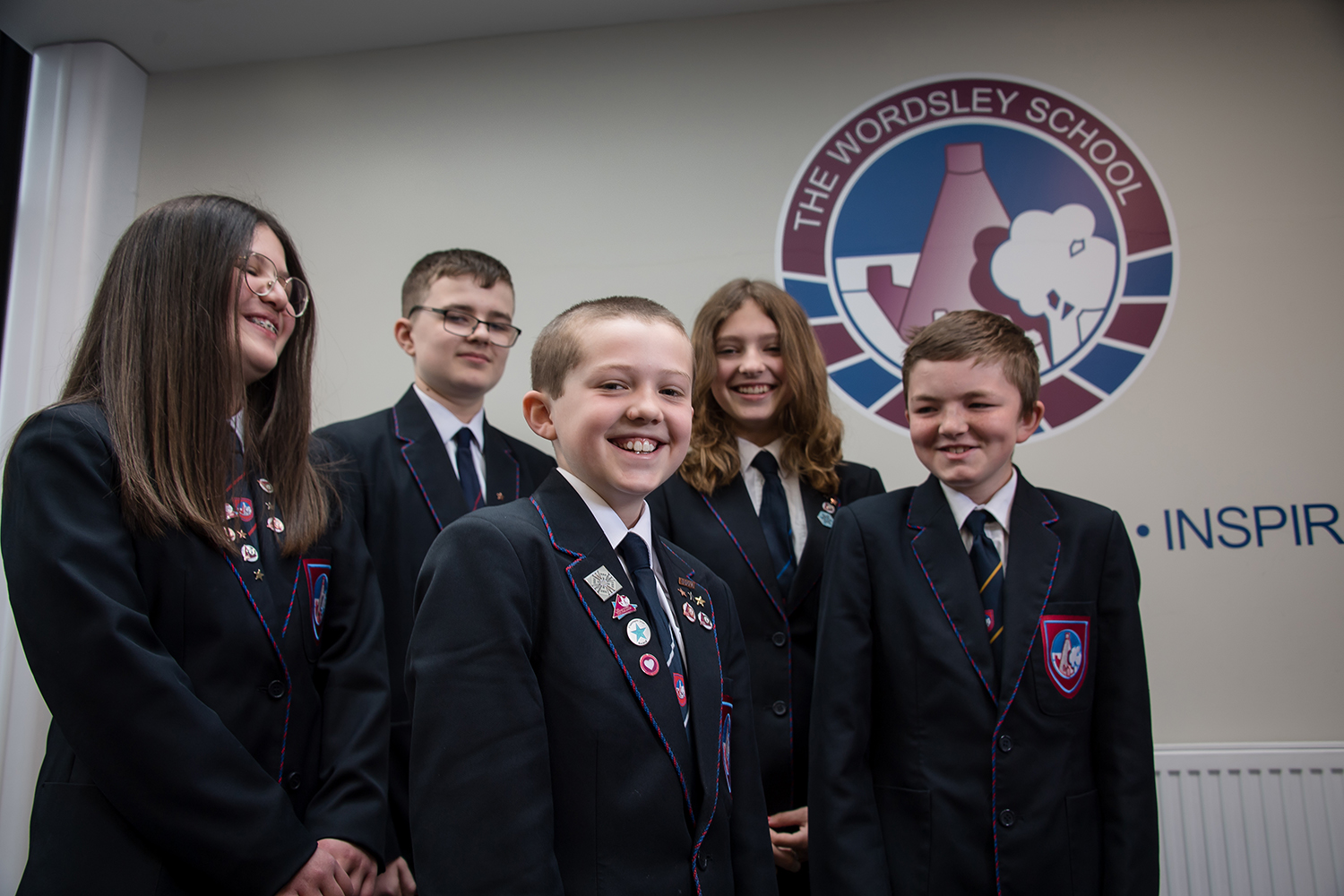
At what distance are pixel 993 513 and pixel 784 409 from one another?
2.01ft

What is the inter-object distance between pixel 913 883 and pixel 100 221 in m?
3.23

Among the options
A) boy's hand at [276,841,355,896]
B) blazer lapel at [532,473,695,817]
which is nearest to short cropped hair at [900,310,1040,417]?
blazer lapel at [532,473,695,817]

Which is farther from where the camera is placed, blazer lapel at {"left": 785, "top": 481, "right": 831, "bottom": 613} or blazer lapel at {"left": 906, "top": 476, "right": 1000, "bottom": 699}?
blazer lapel at {"left": 785, "top": 481, "right": 831, "bottom": 613}

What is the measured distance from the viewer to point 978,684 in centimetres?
140

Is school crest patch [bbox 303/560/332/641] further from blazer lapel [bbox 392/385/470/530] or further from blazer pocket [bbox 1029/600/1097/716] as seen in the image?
blazer pocket [bbox 1029/600/1097/716]

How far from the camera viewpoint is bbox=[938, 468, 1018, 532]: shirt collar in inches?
61.0

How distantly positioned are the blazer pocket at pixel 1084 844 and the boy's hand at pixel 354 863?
120cm

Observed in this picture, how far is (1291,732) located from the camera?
234 centimetres

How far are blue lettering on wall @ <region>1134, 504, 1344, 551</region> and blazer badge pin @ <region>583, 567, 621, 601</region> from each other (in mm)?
2044

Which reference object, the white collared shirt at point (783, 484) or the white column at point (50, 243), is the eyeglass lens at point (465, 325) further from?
the white column at point (50, 243)

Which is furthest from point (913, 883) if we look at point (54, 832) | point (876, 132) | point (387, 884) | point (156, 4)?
point (156, 4)

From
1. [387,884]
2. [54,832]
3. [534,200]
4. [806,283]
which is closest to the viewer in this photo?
[54,832]

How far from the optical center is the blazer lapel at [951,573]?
1421 mm

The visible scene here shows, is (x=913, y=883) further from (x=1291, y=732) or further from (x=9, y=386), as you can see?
(x=9, y=386)
